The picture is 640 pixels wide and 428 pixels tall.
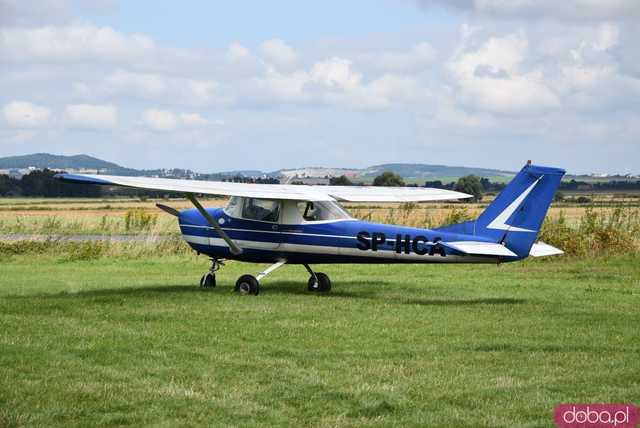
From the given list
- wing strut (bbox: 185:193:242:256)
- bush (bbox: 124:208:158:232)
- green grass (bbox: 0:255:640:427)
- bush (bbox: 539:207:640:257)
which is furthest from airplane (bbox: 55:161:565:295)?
bush (bbox: 124:208:158:232)

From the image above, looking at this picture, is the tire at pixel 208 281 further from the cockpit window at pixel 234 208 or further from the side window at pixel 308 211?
the side window at pixel 308 211

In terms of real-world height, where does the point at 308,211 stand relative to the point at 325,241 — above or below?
above

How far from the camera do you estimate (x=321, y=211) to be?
16359 mm

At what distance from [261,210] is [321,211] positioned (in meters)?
1.09

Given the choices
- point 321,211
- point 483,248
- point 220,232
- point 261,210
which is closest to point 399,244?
point 483,248

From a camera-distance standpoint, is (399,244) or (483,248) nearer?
(483,248)

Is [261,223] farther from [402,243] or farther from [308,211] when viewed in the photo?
[402,243]

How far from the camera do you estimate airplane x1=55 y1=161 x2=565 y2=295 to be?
14484mm

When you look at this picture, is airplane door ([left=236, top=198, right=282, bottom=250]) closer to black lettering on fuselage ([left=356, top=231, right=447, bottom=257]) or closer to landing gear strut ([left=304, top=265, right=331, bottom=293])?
landing gear strut ([left=304, top=265, right=331, bottom=293])

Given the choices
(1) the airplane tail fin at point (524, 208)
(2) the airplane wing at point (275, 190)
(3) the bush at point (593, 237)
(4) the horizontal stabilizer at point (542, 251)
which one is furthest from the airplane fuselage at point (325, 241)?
(3) the bush at point (593, 237)

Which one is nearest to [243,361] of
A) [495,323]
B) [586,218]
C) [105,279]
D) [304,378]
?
[304,378]

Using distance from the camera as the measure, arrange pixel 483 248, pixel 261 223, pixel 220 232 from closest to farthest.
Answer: pixel 483 248
pixel 220 232
pixel 261 223

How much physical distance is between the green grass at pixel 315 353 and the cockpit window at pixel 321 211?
51.2 inches

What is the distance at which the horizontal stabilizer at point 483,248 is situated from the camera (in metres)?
14.4
